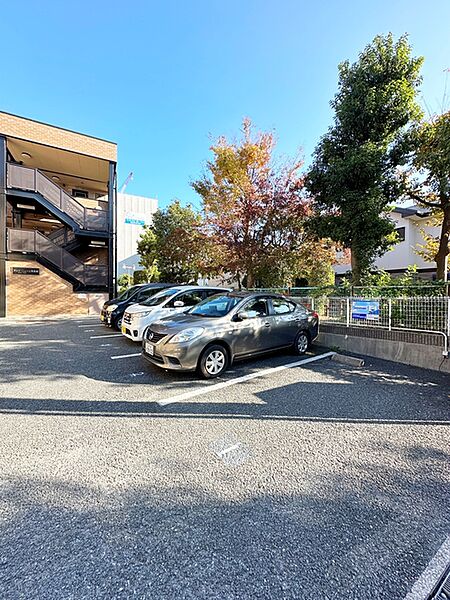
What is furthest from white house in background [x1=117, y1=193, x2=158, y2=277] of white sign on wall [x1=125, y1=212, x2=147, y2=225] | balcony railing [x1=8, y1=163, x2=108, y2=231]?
balcony railing [x1=8, y1=163, x2=108, y2=231]

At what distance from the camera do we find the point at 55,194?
14016 mm

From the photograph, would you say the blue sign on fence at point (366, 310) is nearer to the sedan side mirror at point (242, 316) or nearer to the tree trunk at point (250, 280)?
the sedan side mirror at point (242, 316)

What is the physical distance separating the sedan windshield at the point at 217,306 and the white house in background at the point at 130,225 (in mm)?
30415

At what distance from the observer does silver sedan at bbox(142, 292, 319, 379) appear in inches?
189

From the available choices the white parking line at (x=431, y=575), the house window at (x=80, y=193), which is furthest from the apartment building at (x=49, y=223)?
the white parking line at (x=431, y=575)

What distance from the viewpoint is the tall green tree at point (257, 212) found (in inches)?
454

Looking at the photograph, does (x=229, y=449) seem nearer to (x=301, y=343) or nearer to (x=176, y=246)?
(x=301, y=343)

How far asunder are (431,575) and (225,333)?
150 inches

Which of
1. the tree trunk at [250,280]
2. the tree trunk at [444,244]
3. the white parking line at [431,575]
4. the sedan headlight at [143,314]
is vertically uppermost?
the tree trunk at [444,244]

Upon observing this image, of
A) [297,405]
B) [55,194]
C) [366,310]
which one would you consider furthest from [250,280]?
[55,194]

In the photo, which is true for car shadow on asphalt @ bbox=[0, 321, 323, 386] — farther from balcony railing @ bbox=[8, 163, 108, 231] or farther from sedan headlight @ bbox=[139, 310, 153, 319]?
balcony railing @ bbox=[8, 163, 108, 231]

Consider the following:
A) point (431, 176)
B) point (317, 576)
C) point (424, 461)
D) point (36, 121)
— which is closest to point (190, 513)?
point (317, 576)

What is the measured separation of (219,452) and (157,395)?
1.66m

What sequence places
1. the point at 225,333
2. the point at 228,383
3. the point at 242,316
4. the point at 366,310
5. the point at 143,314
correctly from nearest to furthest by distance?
the point at 228,383, the point at 225,333, the point at 242,316, the point at 366,310, the point at 143,314
